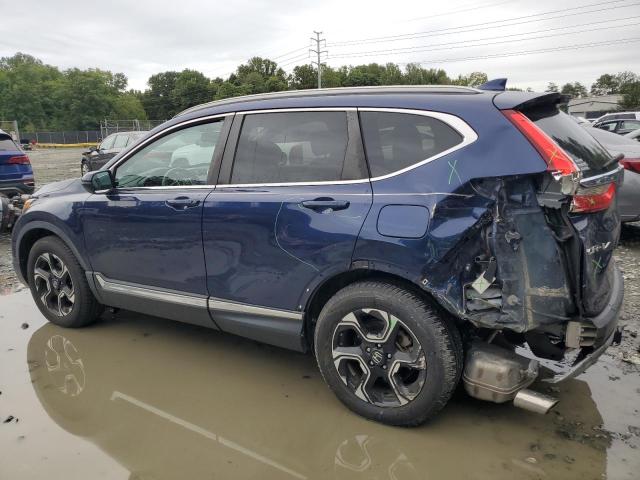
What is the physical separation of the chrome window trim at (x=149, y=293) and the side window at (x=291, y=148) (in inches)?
35.1

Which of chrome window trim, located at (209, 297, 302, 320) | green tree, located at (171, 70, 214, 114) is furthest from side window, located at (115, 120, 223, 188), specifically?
green tree, located at (171, 70, 214, 114)

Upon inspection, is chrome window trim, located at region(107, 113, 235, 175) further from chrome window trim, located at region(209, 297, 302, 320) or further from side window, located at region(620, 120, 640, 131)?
side window, located at region(620, 120, 640, 131)

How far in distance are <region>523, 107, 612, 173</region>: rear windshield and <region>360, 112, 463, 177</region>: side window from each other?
1.57 ft

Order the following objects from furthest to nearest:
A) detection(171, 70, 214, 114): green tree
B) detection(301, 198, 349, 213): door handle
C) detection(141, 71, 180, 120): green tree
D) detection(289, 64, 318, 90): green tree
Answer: detection(141, 71, 180, 120): green tree → detection(171, 70, 214, 114): green tree → detection(289, 64, 318, 90): green tree → detection(301, 198, 349, 213): door handle

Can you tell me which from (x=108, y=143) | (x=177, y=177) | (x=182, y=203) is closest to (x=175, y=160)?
(x=177, y=177)

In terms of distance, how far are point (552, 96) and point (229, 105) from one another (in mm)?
2065

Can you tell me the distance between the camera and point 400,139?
2.87 meters

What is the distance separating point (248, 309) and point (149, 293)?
95 centimetres

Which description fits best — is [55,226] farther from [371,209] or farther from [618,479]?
[618,479]

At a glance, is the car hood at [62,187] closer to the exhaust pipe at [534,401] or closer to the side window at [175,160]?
the side window at [175,160]

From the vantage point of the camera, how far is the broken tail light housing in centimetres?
250

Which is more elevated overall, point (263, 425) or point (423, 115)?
point (423, 115)

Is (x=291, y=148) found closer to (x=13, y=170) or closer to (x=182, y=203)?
(x=182, y=203)

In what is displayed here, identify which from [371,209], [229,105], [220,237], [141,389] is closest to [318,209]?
[371,209]
